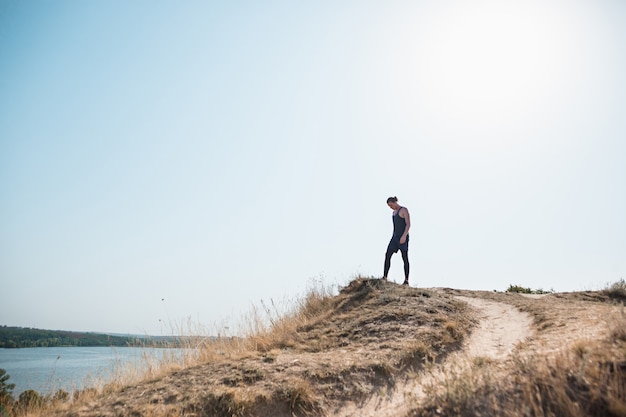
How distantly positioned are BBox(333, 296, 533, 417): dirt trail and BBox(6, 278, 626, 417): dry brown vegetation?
0.19 ft

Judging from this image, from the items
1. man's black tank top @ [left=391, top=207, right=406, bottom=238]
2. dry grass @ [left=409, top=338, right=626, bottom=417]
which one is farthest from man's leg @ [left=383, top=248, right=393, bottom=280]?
dry grass @ [left=409, top=338, right=626, bottom=417]

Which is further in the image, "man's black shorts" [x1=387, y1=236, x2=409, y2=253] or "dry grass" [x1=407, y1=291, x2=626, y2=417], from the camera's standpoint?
"man's black shorts" [x1=387, y1=236, x2=409, y2=253]

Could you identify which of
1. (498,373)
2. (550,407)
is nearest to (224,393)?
(498,373)

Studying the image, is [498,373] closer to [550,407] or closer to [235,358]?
[550,407]

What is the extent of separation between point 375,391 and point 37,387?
5.97 metres

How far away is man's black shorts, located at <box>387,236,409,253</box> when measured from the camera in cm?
1019

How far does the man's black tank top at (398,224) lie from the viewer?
10250mm

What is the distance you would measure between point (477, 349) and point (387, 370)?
1.92 metres

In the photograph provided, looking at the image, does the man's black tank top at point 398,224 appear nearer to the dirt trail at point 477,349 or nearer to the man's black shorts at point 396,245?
the man's black shorts at point 396,245

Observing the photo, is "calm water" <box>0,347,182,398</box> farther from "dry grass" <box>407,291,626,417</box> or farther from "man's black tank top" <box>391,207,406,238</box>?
Answer: "man's black tank top" <box>391,207,406,238</box>

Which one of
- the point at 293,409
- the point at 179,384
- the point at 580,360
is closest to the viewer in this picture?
the point at 580,360

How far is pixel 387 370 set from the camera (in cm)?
541

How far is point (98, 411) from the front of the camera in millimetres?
4797

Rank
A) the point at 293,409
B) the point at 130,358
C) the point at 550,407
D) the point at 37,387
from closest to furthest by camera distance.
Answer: the point at 550,407, the point at 293,409, the point at 37,387, the point at 130,358
